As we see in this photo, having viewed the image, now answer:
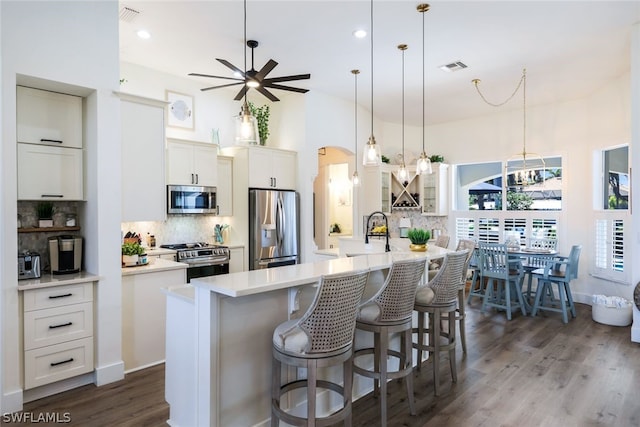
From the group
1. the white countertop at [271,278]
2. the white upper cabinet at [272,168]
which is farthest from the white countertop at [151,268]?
the white upper cabinet at [272,168]

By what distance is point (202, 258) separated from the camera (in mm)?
4945

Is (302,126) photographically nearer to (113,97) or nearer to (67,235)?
(113,97)

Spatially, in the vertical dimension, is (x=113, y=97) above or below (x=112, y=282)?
above

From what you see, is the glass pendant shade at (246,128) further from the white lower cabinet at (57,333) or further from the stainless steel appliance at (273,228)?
the stainless steel appliance at (273,228)

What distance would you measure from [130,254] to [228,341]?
1870 millimetres

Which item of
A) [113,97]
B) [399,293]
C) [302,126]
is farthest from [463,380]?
[302,126]

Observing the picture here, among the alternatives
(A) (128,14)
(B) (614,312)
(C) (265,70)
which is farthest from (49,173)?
(B) (614,312)

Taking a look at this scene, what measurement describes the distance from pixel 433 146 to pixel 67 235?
6.45 m

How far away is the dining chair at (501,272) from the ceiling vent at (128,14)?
4.97 meters

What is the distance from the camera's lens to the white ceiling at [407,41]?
3.51m

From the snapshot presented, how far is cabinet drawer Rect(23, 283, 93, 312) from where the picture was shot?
9.29 ft

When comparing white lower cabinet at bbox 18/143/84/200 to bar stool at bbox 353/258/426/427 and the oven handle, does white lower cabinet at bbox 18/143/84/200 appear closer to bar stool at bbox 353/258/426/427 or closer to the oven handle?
the oven handle

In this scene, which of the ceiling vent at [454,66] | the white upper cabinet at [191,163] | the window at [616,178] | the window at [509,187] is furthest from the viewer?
the window at [509,187]

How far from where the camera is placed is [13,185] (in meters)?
2.76
